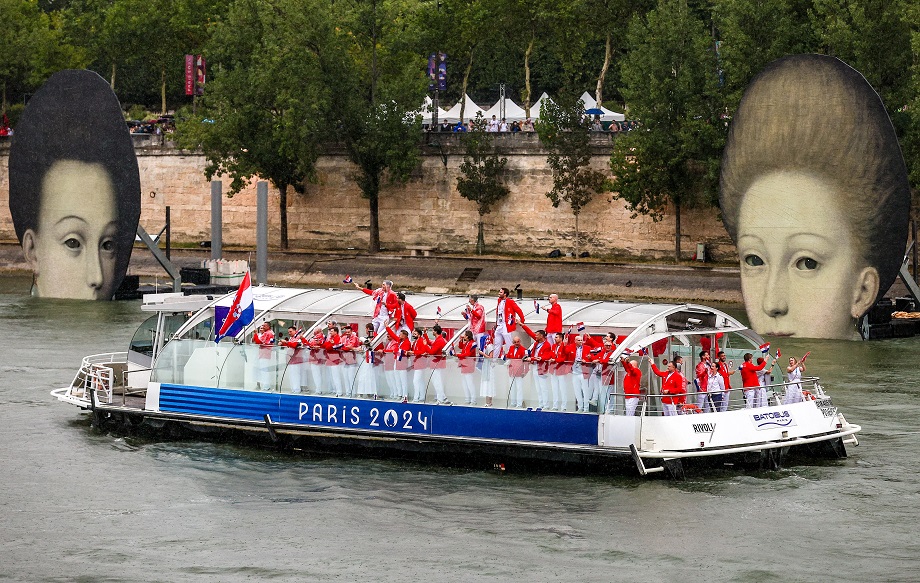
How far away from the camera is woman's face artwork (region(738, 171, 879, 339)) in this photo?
56.3 m

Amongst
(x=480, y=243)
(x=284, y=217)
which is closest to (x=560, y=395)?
(x=480, y=243)

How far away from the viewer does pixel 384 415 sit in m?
33.5

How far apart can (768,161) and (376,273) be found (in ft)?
74.7

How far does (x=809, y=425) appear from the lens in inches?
1294

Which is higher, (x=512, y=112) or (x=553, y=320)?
(x=512, y=112)

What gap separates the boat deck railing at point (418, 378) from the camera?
31750mm

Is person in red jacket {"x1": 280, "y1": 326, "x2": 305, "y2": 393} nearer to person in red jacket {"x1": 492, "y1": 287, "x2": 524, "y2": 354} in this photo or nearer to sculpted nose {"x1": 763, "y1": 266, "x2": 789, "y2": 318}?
person in red jacket {"x1": 492, "y1": 287, "x2": 524, "y2": 354}

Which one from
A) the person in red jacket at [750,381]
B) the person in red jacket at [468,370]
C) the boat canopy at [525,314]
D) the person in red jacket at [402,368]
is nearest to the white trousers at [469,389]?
the person in red jacket at [468,370]

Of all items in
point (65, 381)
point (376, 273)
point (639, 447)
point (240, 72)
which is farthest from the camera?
point (240, 72)

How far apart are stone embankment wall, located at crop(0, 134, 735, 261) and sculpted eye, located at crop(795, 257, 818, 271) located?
48.0 ft

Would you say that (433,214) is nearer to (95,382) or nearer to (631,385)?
(95,382)

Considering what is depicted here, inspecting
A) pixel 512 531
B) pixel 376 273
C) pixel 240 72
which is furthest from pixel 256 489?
pixel 240 72

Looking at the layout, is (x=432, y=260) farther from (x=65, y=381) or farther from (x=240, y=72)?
(x=65, y=381)

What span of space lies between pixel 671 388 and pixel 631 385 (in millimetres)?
746
